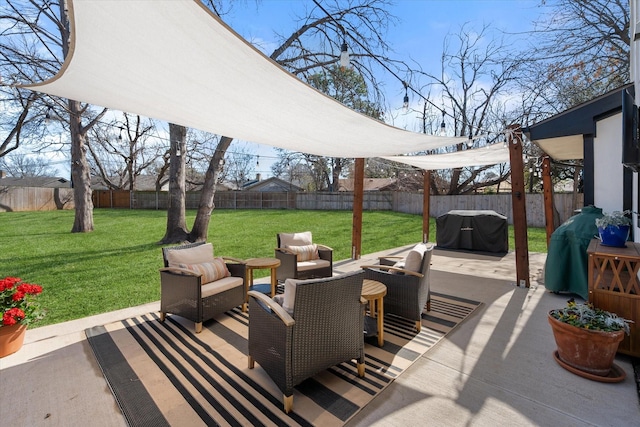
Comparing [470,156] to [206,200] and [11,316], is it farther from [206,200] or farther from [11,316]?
[11,316]

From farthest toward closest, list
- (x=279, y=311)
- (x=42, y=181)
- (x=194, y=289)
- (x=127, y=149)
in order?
1. (x=42, y=181)
2. (x=127, y=149)
3. (x=194, y=289)
4. (x=279, y=311)

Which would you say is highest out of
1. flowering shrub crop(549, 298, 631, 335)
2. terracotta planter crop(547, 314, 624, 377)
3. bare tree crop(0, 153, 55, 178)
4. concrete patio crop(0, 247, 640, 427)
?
bare tree crop(0, 153, 55, 178)

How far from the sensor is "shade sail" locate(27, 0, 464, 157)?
165cm

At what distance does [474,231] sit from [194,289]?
7100 millimetres

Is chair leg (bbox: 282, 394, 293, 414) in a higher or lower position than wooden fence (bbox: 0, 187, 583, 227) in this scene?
lower

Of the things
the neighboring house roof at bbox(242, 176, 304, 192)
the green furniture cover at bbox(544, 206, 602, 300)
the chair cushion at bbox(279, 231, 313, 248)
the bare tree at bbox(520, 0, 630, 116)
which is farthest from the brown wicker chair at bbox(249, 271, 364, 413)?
the neighboring house roof at bbox(242, 176, 304, 192)

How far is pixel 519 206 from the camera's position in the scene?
15.1 feet

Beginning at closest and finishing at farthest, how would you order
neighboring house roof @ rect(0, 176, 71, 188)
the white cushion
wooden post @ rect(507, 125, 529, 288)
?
the white cushion → wooden post @ rect(507, 125, 529, 288) → neighboring house roof @ rect(0, 176, 71, 188)

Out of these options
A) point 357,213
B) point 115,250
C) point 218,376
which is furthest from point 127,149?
point 218,376

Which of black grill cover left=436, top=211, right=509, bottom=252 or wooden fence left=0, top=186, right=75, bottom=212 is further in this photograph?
wooden fence left=0, top=186, right=75, bottom=212

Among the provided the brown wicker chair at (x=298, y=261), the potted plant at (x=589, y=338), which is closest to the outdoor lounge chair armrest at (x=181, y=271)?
the brown wicker chair at (x=298, y=261)

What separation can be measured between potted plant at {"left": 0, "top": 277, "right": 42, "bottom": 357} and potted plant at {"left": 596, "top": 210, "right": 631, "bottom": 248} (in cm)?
556

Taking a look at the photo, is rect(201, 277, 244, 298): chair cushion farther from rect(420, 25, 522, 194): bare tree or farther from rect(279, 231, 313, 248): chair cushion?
rect(420, 25, 522, 194): bare tree

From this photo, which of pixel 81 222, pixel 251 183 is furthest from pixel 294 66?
pixel 251 183
